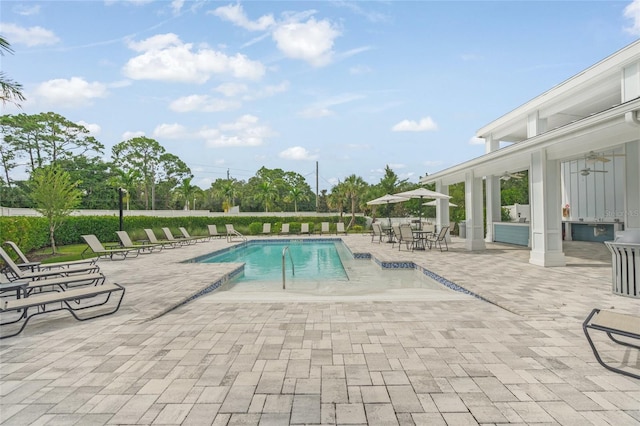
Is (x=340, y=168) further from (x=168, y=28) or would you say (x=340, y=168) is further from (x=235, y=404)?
(x=235, y=404)

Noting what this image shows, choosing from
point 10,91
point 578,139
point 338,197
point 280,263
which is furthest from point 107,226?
point 578,139

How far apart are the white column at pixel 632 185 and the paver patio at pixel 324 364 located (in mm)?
8718

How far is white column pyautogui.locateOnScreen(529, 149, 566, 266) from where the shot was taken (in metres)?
8.51

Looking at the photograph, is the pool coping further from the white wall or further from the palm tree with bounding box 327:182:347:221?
the palm tree with bounding box 327:182:347:221

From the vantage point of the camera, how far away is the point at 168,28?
11648mm

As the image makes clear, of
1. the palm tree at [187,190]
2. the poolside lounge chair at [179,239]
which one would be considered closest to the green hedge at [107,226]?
the poolside lounge chair at [179,239]

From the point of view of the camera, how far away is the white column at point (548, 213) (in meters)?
8.51

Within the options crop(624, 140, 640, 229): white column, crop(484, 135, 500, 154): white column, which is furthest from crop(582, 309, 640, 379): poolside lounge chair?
crop(484, 135, 500, 154): white column

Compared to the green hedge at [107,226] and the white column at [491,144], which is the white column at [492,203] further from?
the green hedge at [107,226]

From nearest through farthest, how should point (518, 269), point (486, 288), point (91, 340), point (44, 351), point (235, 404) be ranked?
point (235, 404) < point (44, 351) < point (91, 340) < point (486, 288) < point (518, 269)

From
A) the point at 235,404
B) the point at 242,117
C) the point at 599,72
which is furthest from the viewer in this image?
the point at 242,117

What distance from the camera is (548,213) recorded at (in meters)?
8.54

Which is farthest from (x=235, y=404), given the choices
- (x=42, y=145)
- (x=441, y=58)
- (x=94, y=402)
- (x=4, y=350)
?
(x=42, y=145)

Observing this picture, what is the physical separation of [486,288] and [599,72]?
8977 millimetres
